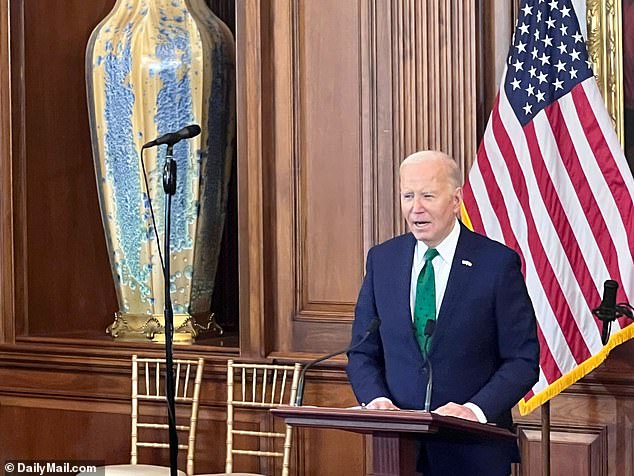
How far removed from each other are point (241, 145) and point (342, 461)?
1.38 meters

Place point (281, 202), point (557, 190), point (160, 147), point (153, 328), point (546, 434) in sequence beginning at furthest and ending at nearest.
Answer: point (153, 328) → point (160, 147) → point (281, 202) → point (557, 190) → point (546, 434)

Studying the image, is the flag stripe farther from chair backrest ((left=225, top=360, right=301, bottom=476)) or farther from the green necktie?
chair backrest ((left=225, top=360, right=301, bottom=476))

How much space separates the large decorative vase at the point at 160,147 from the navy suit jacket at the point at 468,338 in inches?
86.2

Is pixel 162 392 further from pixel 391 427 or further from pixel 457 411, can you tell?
pixel 391 427

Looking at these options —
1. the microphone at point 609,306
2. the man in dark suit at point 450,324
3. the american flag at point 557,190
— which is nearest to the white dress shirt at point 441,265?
the man in dark suit at point 450,324

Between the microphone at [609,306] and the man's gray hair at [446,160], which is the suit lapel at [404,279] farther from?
the microphone at [609,306]

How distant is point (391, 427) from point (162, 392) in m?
2.61

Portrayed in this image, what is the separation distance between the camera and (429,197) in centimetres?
348

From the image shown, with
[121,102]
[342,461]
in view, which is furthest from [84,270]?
[342,461]

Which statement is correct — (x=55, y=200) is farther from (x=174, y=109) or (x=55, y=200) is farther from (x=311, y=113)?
(x=311, y=113)

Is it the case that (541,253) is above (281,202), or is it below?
below

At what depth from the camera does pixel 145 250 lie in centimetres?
568

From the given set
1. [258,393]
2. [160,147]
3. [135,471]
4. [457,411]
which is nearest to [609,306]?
[457,411]

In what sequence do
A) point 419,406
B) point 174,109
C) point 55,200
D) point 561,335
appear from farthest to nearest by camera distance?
point 55,200 < point 174,109 < point 561,335 < point 419,406
